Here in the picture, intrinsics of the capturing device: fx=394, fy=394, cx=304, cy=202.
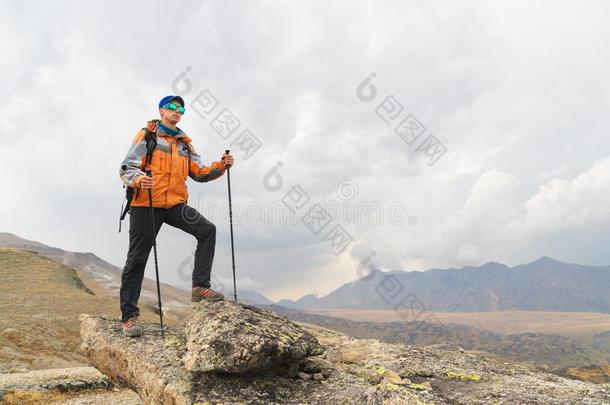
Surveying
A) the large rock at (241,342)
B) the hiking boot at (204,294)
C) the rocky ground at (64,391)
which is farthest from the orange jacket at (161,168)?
the rocky ground at (64,391)

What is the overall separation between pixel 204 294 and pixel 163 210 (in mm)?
2454

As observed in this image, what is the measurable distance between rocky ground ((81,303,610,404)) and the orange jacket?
3246mm

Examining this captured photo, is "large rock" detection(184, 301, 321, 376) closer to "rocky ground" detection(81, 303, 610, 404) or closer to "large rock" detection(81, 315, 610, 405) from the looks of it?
"rocky ground" detection(81, 303, 610, 404)

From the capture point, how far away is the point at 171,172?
33.9 ft

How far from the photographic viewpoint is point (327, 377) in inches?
341

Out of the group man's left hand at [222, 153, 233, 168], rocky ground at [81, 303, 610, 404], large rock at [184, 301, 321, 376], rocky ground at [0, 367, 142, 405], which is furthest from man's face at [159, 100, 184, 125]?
rocky ground at [0, 367, 142, 405]

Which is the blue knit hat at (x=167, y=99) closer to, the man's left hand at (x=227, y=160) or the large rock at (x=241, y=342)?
the man's left hand at (x=227, y=160)

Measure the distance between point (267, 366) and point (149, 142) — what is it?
20.1 ft

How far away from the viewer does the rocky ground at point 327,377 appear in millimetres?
7043

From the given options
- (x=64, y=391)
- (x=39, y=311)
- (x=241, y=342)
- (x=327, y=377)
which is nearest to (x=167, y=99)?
(x=241, y=342)

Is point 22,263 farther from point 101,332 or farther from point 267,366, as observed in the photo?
point 267,366

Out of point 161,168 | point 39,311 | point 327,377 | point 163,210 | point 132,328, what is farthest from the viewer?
point 39,311

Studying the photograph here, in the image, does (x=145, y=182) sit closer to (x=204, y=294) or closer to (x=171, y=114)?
(x=171, y=114)

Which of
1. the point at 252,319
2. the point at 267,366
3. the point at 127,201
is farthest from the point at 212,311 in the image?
the point at 127,201
